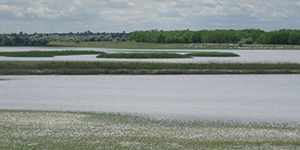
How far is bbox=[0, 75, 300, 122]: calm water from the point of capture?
83.4 feet

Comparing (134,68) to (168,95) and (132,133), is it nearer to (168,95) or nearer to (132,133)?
(168,95)

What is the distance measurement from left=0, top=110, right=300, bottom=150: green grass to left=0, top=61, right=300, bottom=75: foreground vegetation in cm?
2551

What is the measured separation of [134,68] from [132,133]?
104 feet

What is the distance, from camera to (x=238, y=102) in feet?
97.6

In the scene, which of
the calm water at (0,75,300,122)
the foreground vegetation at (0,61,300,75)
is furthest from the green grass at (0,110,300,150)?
the foreground vegetation at (0,61,300,75)

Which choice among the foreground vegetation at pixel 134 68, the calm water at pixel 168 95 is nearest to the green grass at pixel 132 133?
the calm water at pixel 168 95

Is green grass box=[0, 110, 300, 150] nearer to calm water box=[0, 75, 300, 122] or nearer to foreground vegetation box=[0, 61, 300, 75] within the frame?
calm water box=[0, 75, 300, 122]

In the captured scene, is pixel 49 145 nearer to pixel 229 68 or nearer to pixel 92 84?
pixel 92 84

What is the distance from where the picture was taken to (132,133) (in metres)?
19.0

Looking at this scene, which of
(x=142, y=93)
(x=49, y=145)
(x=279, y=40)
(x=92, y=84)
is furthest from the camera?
(x=279, y=40)

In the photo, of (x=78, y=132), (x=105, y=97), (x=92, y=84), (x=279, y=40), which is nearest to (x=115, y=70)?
(x=92, y=84)

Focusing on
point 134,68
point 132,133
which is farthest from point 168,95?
point 134,68

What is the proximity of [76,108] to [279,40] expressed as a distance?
158522mm

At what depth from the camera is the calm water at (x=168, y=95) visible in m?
25.4
